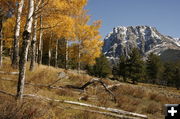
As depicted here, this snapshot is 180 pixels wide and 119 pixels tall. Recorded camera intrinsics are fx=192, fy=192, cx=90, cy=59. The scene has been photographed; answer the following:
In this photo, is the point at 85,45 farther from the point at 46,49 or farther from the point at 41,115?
the point at 41,115

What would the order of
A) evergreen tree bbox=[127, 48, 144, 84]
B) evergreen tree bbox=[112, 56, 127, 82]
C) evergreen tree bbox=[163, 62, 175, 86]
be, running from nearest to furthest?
evergreen tree bbox=[127, 48, 144, 84], evergreen tree bbox=[112, 56, 127, 82], evergreen tree bbox=[163, 62, 175, 86]

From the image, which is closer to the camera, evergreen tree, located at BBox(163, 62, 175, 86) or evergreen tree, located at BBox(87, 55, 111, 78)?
evergreen tree, located at BBox(87, 55, 111, 78)

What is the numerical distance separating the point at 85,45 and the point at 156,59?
1748 inches

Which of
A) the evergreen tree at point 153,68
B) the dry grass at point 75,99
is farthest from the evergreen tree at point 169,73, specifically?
the dry grass at point 75,99

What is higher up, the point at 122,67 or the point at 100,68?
the point at 122,67

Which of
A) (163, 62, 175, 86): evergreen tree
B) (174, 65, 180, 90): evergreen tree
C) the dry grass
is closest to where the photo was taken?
the dry grass

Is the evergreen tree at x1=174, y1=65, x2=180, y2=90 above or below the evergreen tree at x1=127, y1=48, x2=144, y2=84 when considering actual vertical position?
below

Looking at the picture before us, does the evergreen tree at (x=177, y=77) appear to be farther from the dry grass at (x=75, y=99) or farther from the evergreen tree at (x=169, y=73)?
the dry grass at (x=75, y=99)

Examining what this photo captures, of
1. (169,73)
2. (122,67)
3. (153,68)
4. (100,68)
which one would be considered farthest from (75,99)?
(169,73)

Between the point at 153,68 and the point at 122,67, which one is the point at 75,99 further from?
the point at 153,68

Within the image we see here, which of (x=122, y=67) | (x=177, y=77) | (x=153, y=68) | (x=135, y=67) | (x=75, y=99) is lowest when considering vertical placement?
(x=177, y=77)

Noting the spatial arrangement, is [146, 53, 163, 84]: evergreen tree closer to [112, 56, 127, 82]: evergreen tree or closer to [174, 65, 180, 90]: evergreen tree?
[174, 65, 180, 90]: evergreen tree

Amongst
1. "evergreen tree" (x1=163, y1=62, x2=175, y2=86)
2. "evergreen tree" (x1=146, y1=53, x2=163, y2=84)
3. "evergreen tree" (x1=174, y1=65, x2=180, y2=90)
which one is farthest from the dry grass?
"evergreen tree" (x1=163, y1=62, x2=175, y2=86)

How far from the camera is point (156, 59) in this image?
62000 mm
